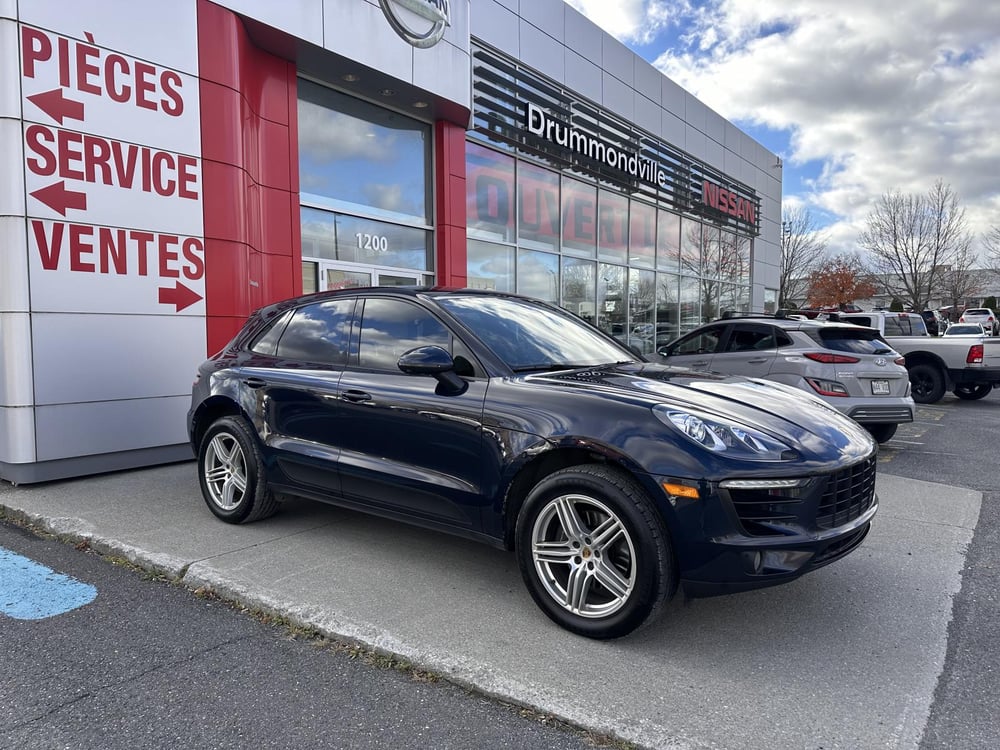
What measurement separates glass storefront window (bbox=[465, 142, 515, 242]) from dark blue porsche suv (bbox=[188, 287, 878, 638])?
771cm

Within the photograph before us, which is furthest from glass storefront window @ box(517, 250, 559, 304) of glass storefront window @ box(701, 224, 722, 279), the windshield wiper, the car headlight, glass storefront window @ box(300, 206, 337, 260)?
the car headlight

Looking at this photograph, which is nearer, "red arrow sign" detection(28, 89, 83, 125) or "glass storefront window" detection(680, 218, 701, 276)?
"red arrow sign" detection(28, 89, 83, 125)

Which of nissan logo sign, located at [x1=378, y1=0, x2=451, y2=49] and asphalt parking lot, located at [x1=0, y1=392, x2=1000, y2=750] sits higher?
nissan logo sign, located at [x1=378, y1=0, x2=451, y2=49]

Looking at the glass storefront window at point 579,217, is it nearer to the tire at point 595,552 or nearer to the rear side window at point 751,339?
the rear side window at point 751,339

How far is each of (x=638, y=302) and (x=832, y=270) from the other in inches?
1570

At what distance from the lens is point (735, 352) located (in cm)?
802

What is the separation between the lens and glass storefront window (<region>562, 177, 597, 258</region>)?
14.4 meters

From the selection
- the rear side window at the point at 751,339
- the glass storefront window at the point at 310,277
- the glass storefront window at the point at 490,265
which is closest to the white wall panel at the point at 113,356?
the glass storefront window at the point at 310,277

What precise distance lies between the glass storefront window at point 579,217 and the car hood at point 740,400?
36.1 ft

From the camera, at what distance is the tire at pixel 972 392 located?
13.5 metres

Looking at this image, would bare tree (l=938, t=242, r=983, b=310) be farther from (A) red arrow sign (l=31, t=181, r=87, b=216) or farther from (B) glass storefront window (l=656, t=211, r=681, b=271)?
(A) red arrow sign (l=31, t=181, r=87, b=216)

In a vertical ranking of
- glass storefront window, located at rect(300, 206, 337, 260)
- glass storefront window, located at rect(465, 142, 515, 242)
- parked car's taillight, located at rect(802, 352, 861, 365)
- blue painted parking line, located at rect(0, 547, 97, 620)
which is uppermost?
glass storefront window, located at rect(465, 142, 515, 242)

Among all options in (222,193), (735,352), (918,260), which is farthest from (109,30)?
(918,260)

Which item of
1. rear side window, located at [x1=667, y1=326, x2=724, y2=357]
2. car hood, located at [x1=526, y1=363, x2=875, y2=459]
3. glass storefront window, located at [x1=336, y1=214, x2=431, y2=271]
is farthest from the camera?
glass storefront window, located at [x1=336, y1=214, x2=431, y2=271]
